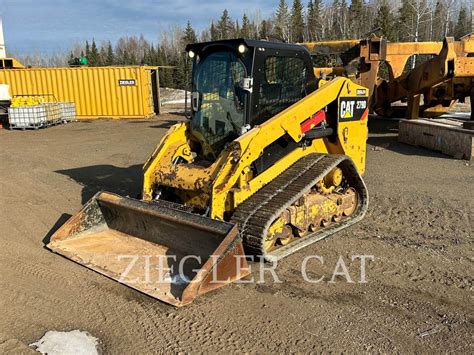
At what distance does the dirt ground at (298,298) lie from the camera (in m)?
3.38

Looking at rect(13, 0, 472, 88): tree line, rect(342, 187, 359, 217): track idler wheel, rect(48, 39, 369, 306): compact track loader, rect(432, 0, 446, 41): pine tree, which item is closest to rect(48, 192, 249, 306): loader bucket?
rect(48, 39, 369, 306): compact track loader

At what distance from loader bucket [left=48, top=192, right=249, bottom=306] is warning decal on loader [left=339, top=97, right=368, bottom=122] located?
8.60 ft

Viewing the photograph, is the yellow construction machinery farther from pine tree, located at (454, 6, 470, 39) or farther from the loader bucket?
pine tree, located at (454, 6, 470, 39)

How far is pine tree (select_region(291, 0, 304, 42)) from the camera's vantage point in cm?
5109

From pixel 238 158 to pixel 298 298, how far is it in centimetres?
151

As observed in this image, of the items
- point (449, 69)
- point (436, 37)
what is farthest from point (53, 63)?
point (449, 69)

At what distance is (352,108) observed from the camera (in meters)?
6.21

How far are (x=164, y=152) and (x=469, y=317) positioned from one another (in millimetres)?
3665

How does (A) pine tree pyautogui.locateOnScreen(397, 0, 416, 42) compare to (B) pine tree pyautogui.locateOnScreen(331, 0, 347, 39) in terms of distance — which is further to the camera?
(B) pine tree pyautogui.locateOnScreen(331, 0, 347, 39)

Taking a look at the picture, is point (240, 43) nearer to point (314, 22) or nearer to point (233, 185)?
point (233, 185)

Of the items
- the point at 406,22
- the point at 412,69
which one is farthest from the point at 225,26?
the point at 412,69

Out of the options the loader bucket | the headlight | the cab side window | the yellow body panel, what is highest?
the headlight

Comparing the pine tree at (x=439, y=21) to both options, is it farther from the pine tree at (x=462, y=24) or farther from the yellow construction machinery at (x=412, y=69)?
the yellow construction machinery at (x=412, y=69)

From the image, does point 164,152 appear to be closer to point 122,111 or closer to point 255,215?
point 255,215
